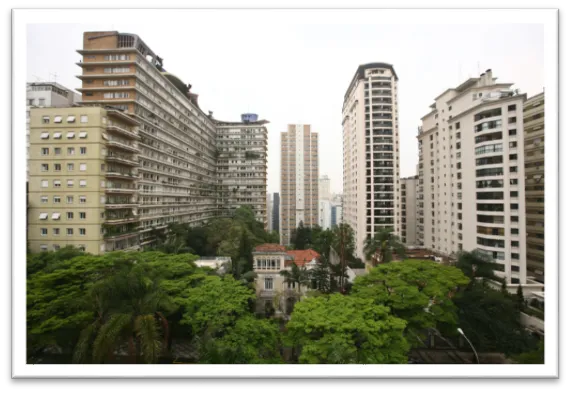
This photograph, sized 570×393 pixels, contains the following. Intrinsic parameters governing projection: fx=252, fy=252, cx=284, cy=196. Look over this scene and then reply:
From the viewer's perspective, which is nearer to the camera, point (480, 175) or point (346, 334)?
point (346, 334)

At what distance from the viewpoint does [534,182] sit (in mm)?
9609

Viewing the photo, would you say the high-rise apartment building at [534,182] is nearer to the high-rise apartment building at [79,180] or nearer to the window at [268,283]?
the window at [268,283]

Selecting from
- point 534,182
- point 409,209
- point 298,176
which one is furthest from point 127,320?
point 298,176

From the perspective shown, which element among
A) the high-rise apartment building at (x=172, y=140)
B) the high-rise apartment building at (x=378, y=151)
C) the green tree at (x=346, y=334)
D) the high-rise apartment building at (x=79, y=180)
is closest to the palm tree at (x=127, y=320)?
the green tree at (x=346, y=334)

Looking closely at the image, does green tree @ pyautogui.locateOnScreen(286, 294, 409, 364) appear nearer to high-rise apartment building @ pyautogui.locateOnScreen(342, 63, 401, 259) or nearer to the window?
the window

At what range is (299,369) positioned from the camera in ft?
11.8

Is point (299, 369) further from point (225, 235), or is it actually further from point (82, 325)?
point (225, 235)

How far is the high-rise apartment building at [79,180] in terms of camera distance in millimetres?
7484

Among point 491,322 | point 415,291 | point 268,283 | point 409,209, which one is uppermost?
point 409,209

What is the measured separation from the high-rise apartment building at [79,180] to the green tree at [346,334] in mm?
7689

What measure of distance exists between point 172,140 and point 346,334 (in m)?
14.4

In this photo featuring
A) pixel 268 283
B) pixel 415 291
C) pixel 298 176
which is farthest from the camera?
pixel 298 176

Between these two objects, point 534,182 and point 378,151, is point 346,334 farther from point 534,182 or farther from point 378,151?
point 378,151
